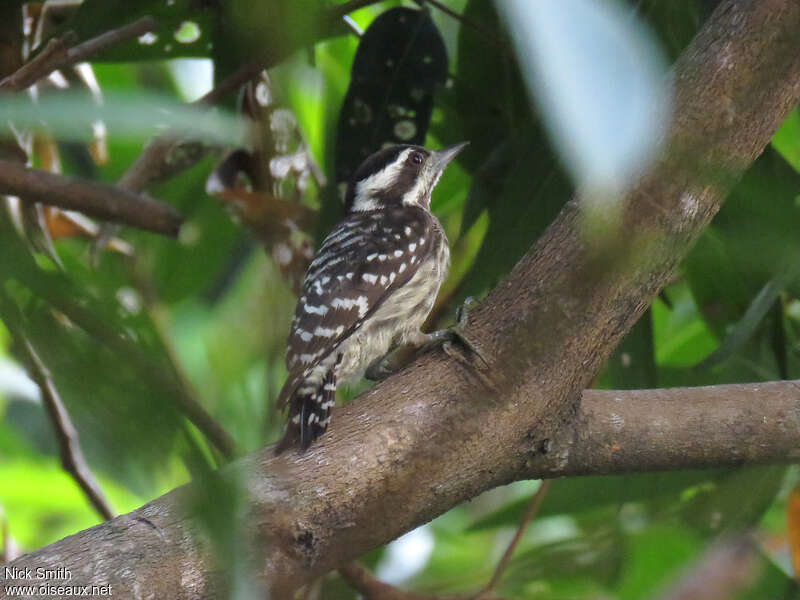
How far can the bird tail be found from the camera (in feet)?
6.35

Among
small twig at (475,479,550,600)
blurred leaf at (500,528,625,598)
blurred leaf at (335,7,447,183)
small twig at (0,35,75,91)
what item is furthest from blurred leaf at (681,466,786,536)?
blurred leaf at (335,7,447,183)

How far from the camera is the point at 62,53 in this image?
2.12 m

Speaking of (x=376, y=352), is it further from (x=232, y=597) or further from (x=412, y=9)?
(x=232, y=597)

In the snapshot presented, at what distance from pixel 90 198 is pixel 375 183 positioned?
1.31 m

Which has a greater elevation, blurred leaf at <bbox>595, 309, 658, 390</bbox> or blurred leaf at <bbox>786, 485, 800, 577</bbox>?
blurred leaf at <bbox>595, 309, 658, 390</bbox>

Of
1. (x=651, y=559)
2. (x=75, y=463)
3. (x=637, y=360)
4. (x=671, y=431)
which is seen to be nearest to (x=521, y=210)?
(x=637, y=360)

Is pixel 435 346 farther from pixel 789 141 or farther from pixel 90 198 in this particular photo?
pixel 789 141

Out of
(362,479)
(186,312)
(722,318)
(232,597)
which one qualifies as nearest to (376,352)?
(722,318)

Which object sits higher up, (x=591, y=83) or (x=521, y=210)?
(x=591, y=83)

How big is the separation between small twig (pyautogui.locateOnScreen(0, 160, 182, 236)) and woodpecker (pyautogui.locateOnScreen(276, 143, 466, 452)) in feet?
1.54

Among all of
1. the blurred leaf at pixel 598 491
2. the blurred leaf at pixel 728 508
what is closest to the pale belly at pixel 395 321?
the blurred leaf at pixel 598 491

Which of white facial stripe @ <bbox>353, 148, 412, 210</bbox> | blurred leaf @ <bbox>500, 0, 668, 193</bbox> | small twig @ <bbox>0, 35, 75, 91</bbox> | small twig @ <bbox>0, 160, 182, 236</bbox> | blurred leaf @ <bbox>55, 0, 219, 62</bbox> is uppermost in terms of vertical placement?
blurred leaf @ <bbox>55, 0, 219, 62</bbox>

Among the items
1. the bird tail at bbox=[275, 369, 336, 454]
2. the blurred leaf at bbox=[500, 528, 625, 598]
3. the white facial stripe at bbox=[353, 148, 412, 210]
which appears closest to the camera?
the blurred leaf at bbox=[500, 528, 625, 598]

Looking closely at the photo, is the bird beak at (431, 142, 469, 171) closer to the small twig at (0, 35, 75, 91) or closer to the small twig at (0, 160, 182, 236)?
the small twig at (0, 160, 182, 236)
